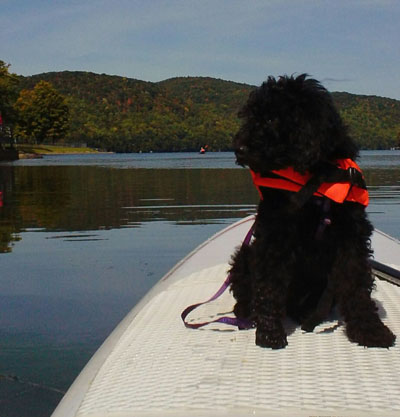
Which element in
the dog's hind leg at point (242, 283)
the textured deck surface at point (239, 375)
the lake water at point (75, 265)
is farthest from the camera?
the lake water at point (75, 265)

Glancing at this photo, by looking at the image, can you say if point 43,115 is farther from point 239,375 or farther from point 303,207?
point 239,375

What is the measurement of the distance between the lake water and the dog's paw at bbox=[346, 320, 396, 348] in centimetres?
163

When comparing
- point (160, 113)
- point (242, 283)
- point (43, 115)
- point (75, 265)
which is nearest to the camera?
point (242, 283)

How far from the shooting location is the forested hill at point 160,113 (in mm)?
125412

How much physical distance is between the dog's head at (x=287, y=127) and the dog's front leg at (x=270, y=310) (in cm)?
44

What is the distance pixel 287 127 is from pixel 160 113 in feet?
511

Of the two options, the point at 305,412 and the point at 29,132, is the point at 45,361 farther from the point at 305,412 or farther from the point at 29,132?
the point at 29,132

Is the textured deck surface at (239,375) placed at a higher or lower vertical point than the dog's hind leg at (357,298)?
lower

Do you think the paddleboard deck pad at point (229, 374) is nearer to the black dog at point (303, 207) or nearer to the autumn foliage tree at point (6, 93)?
the black dog at point (303, 207)

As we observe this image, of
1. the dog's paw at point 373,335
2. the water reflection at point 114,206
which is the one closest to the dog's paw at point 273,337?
the dog's paw at point 373,335

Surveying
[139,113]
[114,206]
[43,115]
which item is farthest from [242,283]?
[139,113]

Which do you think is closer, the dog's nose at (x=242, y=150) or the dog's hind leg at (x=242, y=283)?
the dog's nose at (x=242, y=150)

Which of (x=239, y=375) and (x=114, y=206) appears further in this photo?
(x=114, y=206)

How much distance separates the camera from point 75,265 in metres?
6.83
